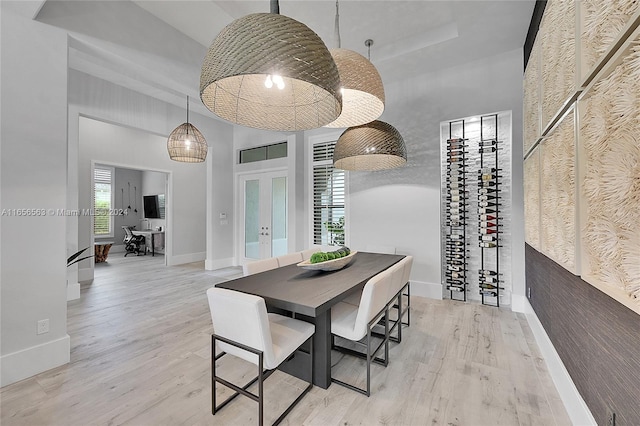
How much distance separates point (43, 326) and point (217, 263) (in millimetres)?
3896

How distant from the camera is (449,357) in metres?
2.46

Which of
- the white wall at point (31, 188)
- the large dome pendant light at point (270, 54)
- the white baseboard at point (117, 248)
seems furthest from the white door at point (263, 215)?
the white baseboard at point (117, 248)

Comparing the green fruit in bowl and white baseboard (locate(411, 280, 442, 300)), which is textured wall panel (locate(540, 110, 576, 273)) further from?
white baseboard (locate(411, 280, 442, 300))

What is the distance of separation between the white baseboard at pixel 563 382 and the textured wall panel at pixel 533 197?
830 millimetres

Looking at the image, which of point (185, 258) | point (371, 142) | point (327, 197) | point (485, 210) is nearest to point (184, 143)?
point (327, 197)

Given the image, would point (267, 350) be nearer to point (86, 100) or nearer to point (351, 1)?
point (351, 1)

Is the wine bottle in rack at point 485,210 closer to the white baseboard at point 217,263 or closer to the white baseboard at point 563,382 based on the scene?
the white baseboard at point 563,382

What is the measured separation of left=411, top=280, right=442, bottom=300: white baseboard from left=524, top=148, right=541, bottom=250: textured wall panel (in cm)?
154

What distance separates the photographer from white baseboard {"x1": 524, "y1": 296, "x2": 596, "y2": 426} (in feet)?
5.14

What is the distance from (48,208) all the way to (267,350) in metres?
2.27

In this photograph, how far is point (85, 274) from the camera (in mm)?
5168

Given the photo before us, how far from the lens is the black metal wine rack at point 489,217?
3787 millimetres

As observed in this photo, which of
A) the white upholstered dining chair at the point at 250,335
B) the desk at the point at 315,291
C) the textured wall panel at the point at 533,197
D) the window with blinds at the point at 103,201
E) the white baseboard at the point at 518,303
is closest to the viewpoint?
the white upholstered dining chair at the point at 250,335

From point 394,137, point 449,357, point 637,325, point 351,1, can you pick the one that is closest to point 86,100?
point 351,1
